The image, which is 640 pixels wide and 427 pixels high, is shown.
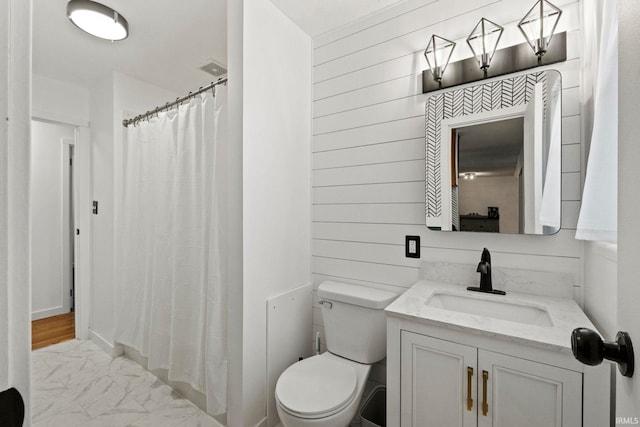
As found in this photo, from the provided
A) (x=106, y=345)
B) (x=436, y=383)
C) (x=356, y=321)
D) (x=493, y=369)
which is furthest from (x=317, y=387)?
(x=106, y=345)

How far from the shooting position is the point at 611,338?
39.4 inches

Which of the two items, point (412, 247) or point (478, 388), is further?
point (412, 247)

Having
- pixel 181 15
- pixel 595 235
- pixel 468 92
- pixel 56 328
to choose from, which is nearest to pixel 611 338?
pixel 595 235

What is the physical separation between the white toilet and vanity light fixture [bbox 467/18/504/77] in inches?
52.9

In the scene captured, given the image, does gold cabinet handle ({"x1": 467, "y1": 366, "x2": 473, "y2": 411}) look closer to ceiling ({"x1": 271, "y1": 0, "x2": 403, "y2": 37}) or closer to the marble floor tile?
the marble floor tile

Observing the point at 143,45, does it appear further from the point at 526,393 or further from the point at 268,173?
the point at 526,393

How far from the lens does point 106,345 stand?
2664 millimetres

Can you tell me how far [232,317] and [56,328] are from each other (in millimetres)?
2910

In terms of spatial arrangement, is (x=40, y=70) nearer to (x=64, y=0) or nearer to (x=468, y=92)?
(x=64, y=0)

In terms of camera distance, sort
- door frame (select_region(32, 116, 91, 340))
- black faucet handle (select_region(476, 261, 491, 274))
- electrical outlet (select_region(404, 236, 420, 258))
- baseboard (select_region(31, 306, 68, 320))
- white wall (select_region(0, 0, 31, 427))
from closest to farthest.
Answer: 1. white wall (select_region(0, 0, 31, 427))
2. black faucet handle (select_region(476, 261, 491, 274))
3. electrical outlet (select_region(404, 236, 420, 258))
4. door frame (select_region(32, 116, 91, 340))
5. baseboard (select_region(31, 306, 68, 320))

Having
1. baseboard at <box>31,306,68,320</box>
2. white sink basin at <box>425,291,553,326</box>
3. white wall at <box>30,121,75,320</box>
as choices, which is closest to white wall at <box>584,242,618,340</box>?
white sink basin at <box>425,291,553,326</box>

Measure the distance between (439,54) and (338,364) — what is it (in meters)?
1.84

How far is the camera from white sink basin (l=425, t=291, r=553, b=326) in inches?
50.1

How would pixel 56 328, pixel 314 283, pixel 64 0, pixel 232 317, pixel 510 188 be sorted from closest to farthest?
pixel 510 188, pixel 232 317, pixel 64 0, pixel 314 283, pixel 56 328
